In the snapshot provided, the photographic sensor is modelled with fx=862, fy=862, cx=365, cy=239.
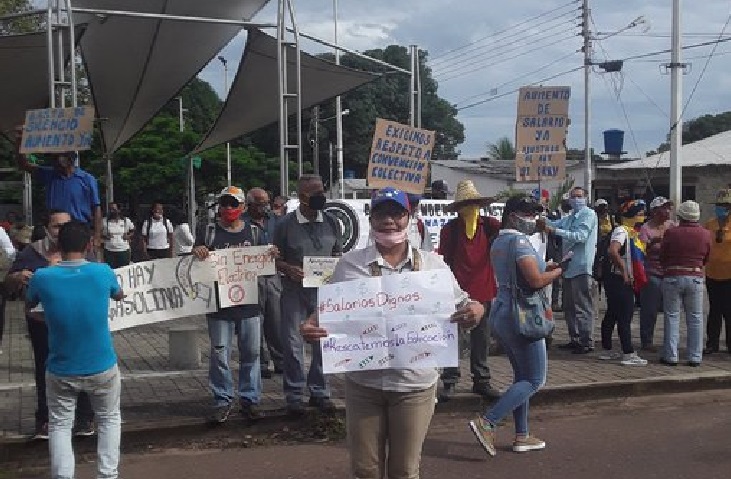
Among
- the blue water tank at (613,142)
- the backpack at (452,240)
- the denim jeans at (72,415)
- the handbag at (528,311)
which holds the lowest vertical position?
the denim jeans at (72,415)

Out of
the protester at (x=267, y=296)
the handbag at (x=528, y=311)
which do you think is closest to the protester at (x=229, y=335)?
the protester at (x=267, y=296)

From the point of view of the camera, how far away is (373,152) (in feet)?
32.1

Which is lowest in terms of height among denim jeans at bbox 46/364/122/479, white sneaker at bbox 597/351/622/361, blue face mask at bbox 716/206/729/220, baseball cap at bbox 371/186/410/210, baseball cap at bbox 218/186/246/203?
white sneaker at bbox 597/351/622/361

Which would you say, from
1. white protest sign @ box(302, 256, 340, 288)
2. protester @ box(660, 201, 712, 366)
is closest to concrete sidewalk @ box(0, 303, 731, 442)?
protester @ box(660, 201, 712, 366)

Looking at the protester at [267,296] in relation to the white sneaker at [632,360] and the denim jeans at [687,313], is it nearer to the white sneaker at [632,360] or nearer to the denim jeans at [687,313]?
the white sneaker at [632,360]

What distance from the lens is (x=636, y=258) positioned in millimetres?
9953

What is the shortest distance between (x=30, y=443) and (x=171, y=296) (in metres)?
1.59

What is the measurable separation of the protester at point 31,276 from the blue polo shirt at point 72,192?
5.55 ft

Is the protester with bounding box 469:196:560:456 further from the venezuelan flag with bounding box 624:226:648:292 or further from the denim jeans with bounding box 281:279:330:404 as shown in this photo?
the venezuelan flag with bounding box 624:226:648:292

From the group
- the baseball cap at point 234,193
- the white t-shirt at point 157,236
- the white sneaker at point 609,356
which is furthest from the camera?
the white t-shirt at point 157,236

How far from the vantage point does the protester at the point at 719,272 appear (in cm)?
1020

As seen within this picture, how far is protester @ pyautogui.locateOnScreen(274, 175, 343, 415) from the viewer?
288 inches

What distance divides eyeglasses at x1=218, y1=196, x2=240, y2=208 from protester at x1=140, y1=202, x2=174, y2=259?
11044mm

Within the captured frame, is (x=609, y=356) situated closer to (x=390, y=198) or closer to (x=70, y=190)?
(x=70, y=190)
